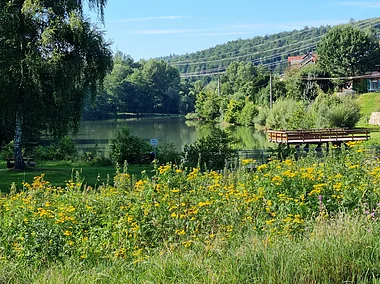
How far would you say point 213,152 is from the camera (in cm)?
2309

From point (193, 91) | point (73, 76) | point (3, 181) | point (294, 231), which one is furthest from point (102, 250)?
point (193, 91)

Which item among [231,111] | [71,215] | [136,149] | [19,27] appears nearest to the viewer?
[71,215]

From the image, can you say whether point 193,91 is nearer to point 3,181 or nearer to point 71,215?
point 3,181

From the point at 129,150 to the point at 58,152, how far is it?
6.08 m

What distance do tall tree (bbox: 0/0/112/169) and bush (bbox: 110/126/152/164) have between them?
18.1 ft

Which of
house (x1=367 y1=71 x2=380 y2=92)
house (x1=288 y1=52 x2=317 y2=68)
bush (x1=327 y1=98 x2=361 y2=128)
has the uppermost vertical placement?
house (x1=288 y1=52 x2=317 y2=68)

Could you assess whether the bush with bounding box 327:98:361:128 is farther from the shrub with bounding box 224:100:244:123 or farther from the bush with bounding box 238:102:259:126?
the shrub with bounding box 224:100:244:123

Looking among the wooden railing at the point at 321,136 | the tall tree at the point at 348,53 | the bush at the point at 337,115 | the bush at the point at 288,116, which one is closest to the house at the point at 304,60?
the tall tree at the point at 348,53

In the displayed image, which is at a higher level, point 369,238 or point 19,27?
point 19,27

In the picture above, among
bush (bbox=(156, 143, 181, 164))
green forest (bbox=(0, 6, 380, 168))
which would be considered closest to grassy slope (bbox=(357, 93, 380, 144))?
green forest (bbox=(0, 6, 380, 168))

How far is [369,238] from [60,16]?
1587 centimetres

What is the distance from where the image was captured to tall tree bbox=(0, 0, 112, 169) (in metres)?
17.3

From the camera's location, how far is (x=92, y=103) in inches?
782

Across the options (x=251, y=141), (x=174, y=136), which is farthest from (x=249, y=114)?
(x=251, y=141)
